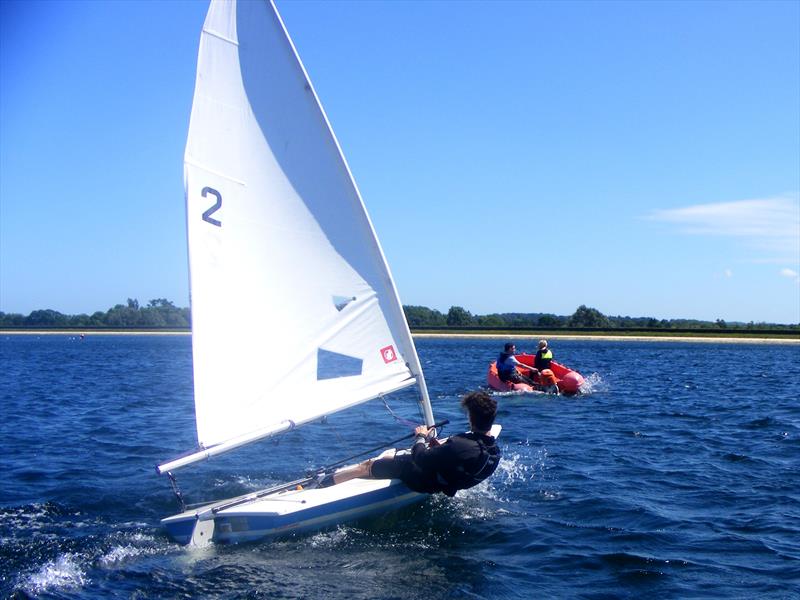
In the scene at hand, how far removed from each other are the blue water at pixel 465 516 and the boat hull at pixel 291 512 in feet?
0.49

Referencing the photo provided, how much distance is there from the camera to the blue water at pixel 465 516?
693 centimetres

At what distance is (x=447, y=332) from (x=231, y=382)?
8439cm

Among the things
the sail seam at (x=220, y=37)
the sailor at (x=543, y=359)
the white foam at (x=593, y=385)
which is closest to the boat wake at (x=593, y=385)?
the white foam at (x=593, y=385)

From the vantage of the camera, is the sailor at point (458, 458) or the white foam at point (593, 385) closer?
the sailor at point (458, 458)

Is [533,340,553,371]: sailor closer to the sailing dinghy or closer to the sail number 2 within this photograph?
the sailing dinghy

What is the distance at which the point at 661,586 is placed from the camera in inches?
268

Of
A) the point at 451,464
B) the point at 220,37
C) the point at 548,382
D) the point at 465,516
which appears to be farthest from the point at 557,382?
the point at 220,37

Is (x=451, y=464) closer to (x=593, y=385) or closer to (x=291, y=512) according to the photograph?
(x=291, y=512)

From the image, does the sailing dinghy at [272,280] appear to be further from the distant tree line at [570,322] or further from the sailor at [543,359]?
the distant tree line at [570,322]

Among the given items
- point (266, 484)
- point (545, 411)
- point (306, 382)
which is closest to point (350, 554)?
point (306, 382)

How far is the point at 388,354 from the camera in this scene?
8.75 m

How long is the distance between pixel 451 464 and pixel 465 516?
130cm

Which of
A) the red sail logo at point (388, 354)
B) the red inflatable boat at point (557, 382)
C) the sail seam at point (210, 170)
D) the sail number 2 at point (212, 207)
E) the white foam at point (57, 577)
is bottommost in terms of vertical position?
the white foam at point (57, 577)

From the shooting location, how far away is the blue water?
22.7 feet
